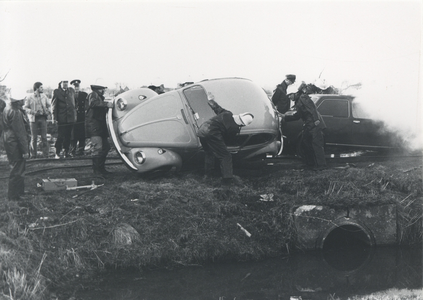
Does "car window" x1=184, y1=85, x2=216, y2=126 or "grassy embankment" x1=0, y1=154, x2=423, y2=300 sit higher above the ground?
"car window" x1=184, y1=85, x2=216, y2=126

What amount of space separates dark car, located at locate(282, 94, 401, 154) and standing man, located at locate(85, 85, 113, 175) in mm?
4398

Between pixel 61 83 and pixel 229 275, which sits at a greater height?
pixel 61 83

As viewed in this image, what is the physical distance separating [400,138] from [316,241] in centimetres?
532

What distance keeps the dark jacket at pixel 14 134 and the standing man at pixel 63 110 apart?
3714 millimetres

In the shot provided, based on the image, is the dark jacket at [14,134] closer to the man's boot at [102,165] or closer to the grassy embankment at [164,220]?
the grassy embankment at [164,220]

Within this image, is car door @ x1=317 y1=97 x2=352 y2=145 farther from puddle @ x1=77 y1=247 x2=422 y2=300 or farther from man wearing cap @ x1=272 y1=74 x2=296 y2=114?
puddle @ x1=77 y1=247 x2=422 y2=300

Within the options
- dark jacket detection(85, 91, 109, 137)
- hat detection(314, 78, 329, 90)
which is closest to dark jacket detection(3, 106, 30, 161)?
dark jacket detection(85, 91, 109, 137)

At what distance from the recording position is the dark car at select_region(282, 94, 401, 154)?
12484 mm

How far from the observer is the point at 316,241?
887 centimetres

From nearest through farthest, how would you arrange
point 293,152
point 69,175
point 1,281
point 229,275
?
1. point 1,281
2. point 229,275
3. point 69,175
4. point 293,152

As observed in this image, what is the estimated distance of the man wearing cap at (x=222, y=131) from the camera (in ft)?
30.7

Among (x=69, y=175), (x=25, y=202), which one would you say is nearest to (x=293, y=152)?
(x=69, y=175)

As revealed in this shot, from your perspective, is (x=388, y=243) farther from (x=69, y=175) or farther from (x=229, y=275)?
(x=69, y=175)

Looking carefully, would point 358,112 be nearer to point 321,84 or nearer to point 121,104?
point 321,84
